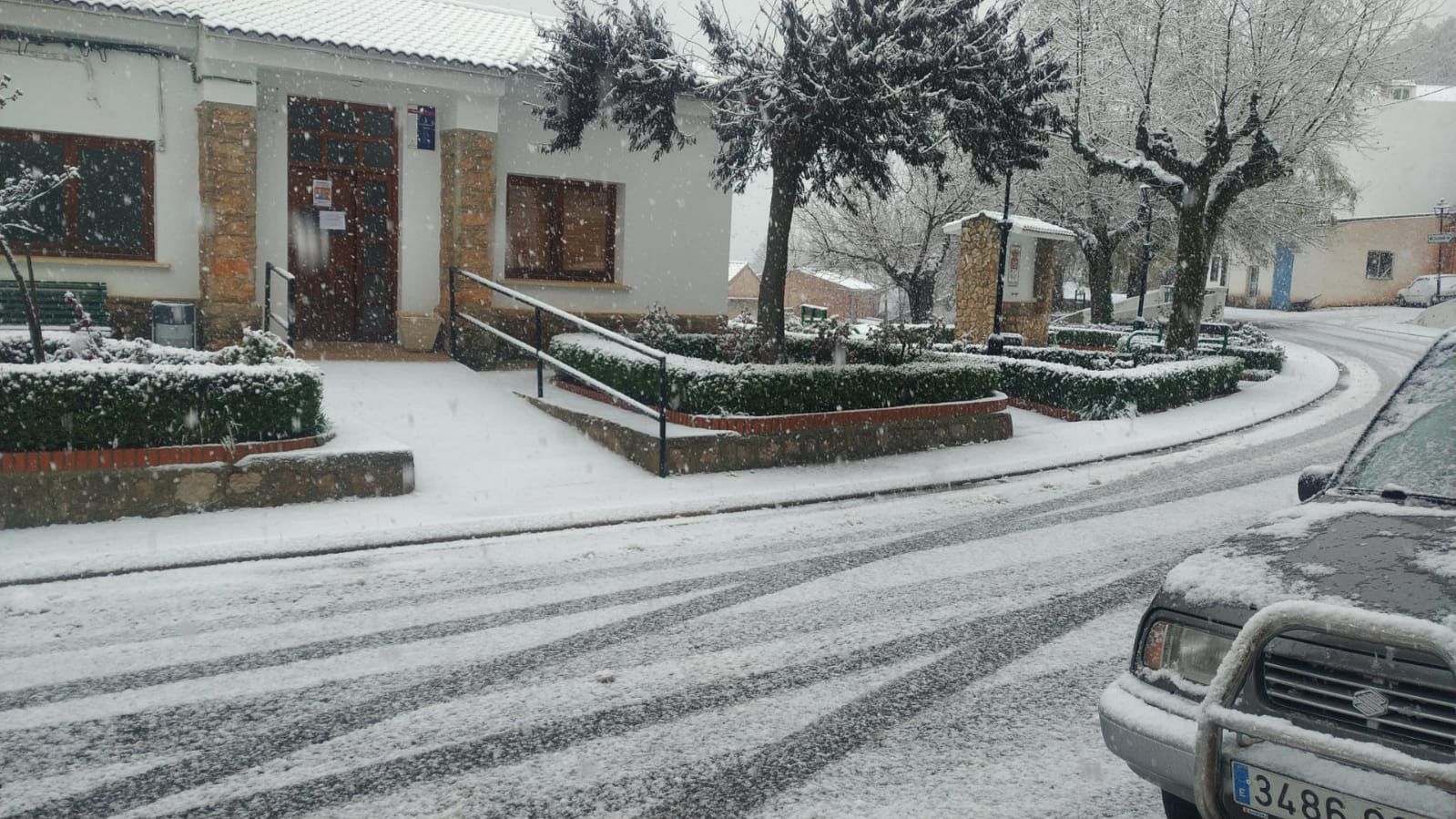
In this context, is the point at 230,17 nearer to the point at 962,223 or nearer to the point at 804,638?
the point at 804,638

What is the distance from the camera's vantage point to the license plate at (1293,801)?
99.0 inches

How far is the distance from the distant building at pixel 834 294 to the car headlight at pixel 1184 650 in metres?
56.0

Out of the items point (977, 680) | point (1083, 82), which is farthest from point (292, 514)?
point (1083, 82)

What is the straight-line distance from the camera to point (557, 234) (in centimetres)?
1568

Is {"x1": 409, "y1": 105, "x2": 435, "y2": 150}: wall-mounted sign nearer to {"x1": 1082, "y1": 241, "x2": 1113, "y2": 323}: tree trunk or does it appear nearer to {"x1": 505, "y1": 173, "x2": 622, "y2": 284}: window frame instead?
{"x1": 505, "y1": 173, "x2": 622, "y2": 284}: window frame

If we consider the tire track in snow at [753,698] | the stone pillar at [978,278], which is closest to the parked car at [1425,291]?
the stone pillar at [978,278]

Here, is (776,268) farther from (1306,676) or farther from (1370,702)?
(1370,702)

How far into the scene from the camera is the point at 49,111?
12523 mm

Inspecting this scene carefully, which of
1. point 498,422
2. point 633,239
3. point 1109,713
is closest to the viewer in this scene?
point 1109,713

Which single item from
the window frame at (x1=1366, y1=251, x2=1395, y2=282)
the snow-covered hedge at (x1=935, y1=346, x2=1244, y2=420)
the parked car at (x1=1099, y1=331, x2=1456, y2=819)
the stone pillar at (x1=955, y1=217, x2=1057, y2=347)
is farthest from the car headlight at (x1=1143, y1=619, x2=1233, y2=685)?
the window frame at (x1=1366, y1=251, x2=1395, y2=282)

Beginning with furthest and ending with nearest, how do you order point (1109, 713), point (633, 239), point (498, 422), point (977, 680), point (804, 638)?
1. point (633, 239)
2. point (498, 422)
3. point (804, 638)
4. point (977, 680)
5. point (1109, 713)

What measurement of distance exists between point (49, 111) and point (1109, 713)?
14390mm

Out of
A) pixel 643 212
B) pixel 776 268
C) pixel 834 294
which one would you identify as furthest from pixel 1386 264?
pixel 776 268

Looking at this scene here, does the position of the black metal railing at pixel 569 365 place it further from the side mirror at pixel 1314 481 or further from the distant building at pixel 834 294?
the distant building at pixel 834 294
